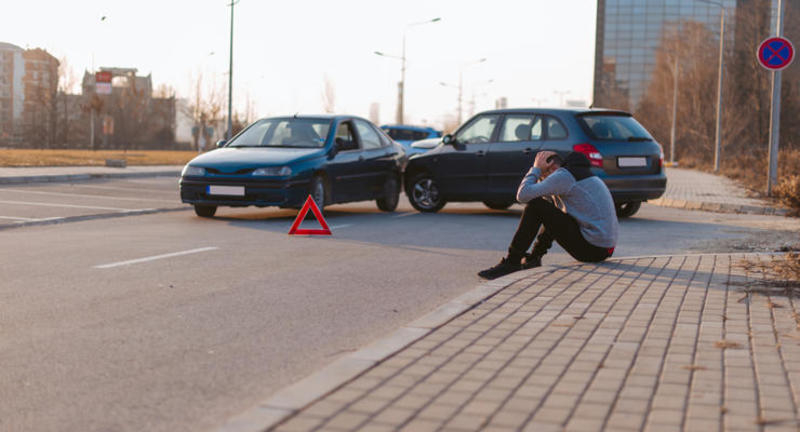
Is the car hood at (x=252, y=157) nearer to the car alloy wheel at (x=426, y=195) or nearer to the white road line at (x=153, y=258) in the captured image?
the car alloy wheel at (x=426, y=195)

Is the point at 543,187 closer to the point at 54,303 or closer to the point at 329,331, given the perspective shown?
the point at 329,331

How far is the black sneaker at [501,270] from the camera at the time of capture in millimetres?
8125

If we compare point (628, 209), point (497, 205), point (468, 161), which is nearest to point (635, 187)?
point (628, 209)

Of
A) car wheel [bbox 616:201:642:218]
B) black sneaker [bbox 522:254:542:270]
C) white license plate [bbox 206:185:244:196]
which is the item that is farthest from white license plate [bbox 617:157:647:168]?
black sneaker [bbox 522:254:542:270]

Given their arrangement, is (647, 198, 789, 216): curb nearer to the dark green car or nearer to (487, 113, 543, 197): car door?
the dark green car

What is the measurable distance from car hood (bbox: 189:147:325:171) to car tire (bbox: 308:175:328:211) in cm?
35

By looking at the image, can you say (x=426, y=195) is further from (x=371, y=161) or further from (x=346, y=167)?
(x=346, y=167)

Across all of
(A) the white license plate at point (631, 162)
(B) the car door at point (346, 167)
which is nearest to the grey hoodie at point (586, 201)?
(A) the white license plate at point (631, 162)

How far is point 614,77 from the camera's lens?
134 meters

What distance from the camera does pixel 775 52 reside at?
18.4 metres

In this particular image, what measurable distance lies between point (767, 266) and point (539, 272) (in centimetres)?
210

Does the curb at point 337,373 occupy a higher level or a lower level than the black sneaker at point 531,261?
lower

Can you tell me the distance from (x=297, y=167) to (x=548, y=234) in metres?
5.74

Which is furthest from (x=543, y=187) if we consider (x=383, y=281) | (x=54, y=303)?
(x=54, y=303)
